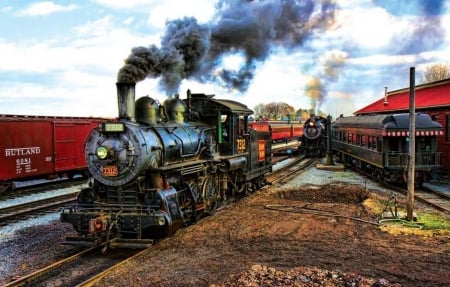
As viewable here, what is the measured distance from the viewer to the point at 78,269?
7.51 meters

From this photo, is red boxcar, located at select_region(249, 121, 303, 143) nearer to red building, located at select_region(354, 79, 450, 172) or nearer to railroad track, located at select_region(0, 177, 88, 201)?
red building, located at select_region(354, 79, 450, 172)

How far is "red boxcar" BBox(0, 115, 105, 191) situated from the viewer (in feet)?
54.1

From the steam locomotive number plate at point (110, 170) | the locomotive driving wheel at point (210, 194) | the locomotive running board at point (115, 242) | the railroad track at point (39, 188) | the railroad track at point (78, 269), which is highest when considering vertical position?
the steam locomotive number plate at point (110, 170)

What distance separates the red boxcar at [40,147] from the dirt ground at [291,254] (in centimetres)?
944

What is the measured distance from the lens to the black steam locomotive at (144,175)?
8.52 meters

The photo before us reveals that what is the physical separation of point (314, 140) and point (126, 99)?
26136 millimetres

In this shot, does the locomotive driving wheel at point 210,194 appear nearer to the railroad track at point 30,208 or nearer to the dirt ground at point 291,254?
the dirt ground at point 291,254

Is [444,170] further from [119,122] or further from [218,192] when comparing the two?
[119,122]

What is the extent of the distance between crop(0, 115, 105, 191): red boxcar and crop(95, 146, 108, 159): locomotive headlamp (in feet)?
30.1

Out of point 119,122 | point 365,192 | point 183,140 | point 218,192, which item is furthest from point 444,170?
point 119,122

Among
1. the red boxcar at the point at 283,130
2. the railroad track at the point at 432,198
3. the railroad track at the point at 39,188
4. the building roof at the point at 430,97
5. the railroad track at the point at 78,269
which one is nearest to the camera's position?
the railroad track at the point at 78,269

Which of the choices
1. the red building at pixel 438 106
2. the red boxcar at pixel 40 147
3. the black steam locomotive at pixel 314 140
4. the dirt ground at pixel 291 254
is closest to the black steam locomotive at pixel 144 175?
the dirt ground at pixel 291 254

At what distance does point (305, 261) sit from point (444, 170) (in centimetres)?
1610

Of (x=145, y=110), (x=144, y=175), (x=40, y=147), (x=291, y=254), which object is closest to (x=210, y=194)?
(x=144, y=175)
